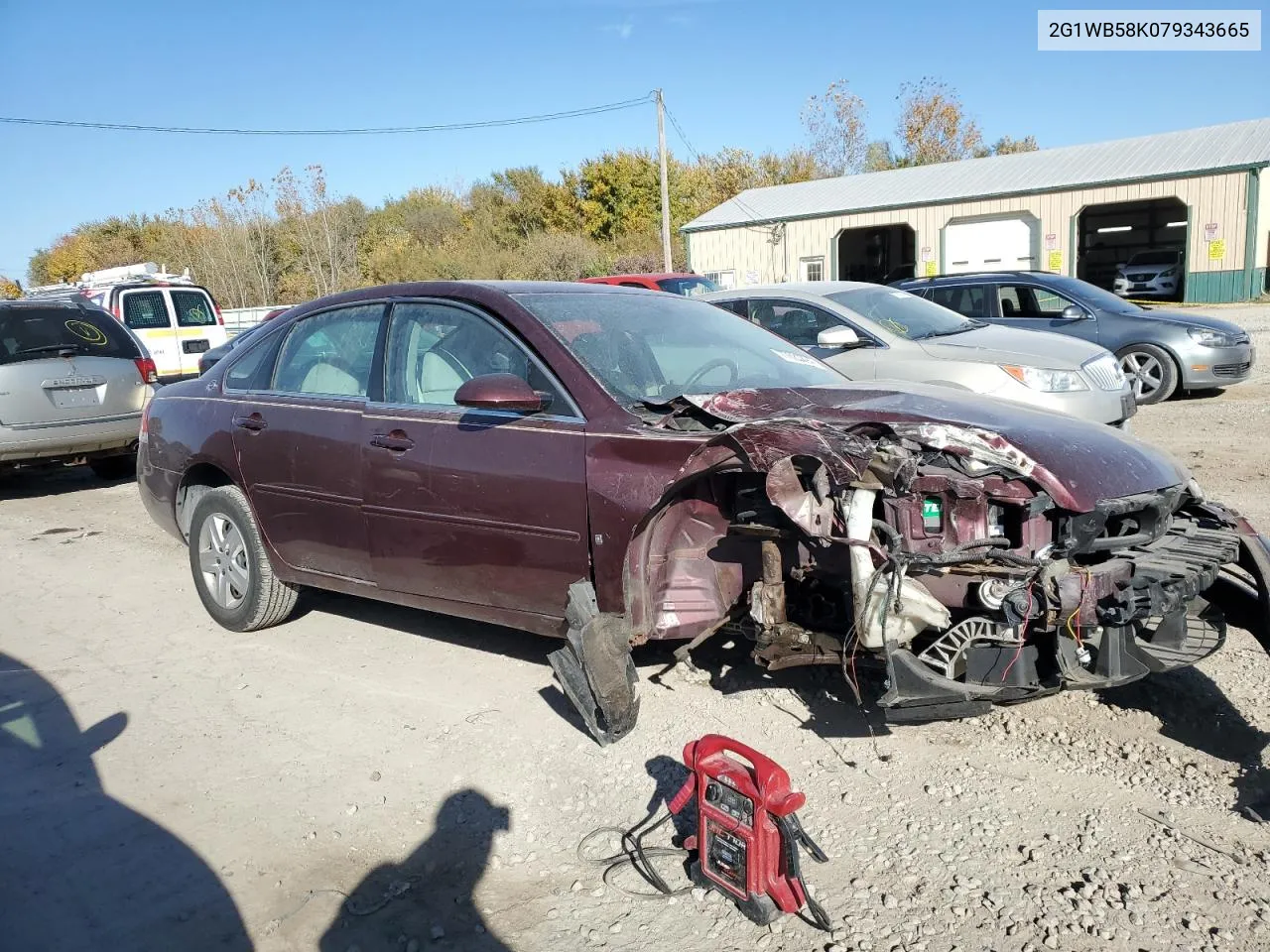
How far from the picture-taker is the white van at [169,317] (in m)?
16.2

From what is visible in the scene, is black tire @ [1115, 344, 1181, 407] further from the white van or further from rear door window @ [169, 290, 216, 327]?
rear door window @ [169, 290, 216, 327]

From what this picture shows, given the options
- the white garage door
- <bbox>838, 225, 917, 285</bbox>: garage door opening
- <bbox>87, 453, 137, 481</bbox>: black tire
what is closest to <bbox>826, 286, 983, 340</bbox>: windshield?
<bbox>87, 453, 137, 481</bbox>: black tire

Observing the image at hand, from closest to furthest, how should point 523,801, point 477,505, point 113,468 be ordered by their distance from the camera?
point 523,801, point 477,505, point 113,468

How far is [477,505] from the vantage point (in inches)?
158

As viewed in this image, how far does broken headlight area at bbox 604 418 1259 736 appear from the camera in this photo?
3.11 meters

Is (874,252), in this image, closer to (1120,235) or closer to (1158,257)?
(1120,235)

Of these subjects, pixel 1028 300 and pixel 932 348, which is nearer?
pixel 932 348

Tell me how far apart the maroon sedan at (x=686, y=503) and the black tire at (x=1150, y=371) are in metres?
8.03

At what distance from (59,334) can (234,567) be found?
5592 mm


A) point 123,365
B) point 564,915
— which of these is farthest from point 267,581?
point 123,365

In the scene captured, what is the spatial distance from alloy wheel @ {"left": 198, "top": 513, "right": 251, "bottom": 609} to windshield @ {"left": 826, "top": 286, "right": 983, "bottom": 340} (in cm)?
538

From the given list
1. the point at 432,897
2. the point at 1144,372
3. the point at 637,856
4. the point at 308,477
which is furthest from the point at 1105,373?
the point at 432,897

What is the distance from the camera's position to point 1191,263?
26984 mm

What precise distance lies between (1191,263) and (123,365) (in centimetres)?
2686
